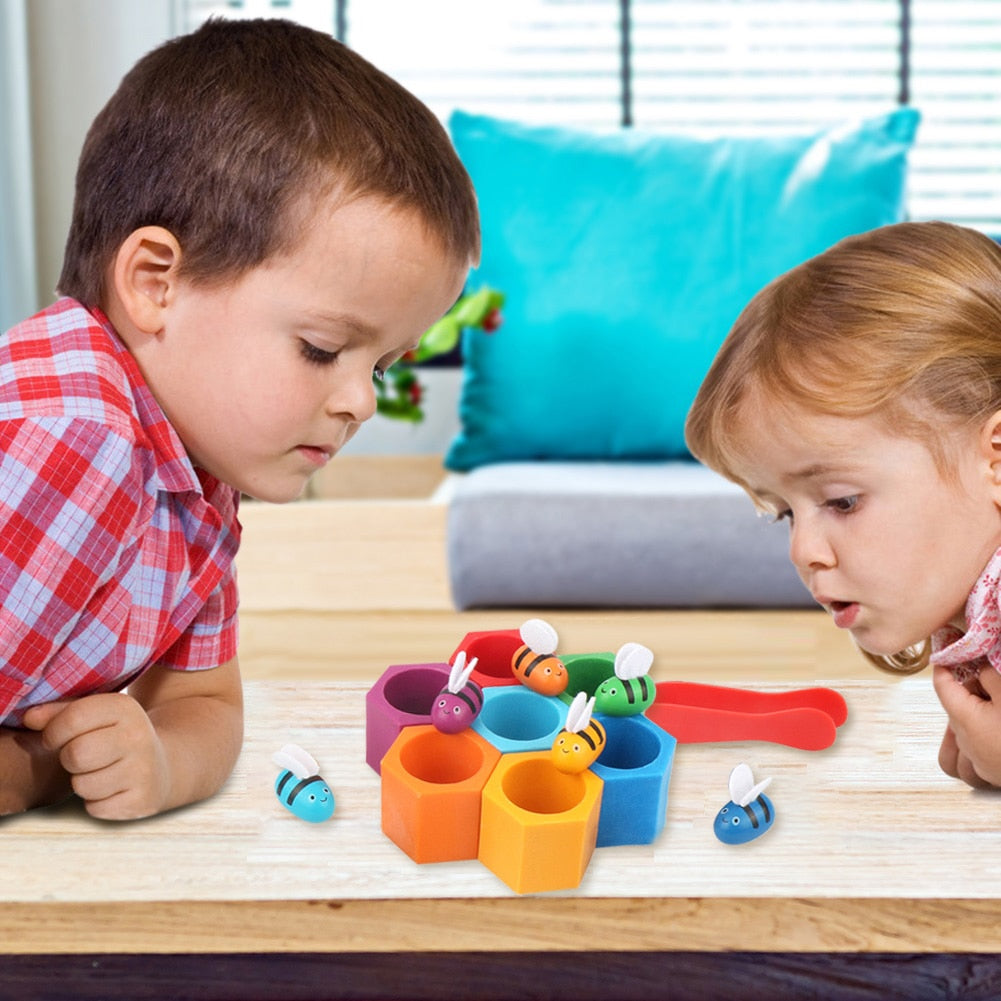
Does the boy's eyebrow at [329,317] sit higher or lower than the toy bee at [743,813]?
higher

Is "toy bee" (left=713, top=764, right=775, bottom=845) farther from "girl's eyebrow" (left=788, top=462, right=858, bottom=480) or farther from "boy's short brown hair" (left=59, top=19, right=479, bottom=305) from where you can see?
"boy's short brown hair" (left=59, top=19, right=479, bottom=305)

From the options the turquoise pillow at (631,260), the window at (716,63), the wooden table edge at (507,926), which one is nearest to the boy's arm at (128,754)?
the wooden table edge at (507,926)

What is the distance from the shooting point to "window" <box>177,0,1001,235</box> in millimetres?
2643

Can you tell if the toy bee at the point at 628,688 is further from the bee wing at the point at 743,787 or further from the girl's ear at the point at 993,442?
the girl's ear at the point at 993,442

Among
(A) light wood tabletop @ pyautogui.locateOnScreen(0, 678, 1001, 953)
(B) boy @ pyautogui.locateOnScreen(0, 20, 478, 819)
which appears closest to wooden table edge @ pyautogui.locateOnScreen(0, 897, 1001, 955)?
(A) light wood tabletop @ pyautogui.locateOnScreen(0, 678, 1001, 953)

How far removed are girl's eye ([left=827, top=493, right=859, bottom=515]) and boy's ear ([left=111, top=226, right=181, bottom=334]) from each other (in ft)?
1.38

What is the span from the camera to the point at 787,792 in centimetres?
72

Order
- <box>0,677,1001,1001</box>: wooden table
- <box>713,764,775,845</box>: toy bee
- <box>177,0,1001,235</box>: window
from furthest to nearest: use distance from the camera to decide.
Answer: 1. <box>177,0,1001,235</box>: window
2. <box>713,764,775,845</box>: toy bee
3. <box>0,677,1001,1001</box>: wooden table

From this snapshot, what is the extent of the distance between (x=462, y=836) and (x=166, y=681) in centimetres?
28

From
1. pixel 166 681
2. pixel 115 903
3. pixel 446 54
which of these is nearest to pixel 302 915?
pixel 115 903

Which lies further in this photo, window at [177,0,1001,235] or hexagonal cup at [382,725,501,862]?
window at [177,0,1001,235]

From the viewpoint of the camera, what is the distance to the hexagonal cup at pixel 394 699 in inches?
28.0

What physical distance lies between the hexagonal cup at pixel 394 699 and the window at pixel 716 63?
2147 mm

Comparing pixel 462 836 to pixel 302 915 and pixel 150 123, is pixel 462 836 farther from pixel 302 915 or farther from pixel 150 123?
pixel 150 123
